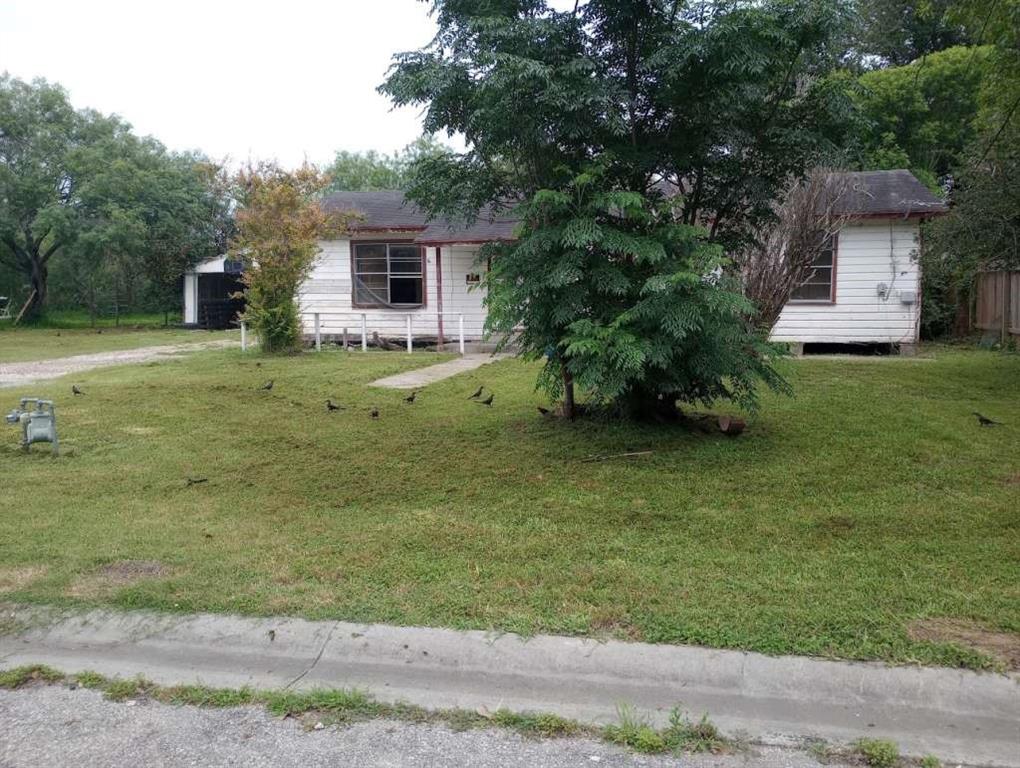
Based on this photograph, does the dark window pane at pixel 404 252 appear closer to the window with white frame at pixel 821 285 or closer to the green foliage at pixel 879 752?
the window with white frame at pixel 821 285

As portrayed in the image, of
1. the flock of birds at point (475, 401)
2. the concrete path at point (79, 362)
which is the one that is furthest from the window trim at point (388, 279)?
the flock of birds at point (475, 401)

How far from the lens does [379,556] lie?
15.9 ft

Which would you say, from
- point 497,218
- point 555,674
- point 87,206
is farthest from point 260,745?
point 87,206

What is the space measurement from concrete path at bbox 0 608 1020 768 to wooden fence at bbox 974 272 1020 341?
13956 mm

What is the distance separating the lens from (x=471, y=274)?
1631cm

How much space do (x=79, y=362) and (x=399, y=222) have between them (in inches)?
A: 282

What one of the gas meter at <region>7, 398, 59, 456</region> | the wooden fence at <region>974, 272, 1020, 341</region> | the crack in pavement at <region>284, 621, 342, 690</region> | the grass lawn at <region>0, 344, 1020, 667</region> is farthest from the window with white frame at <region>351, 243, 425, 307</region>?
the crack in pavement at <region>284, 621, 342, 690</region>

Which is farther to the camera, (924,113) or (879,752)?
(924,113)

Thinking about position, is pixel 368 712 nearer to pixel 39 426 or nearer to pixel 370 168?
pixel 39 426

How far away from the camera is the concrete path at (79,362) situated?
44.2ft

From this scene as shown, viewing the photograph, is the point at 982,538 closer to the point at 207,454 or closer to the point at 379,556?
the point at 379,556

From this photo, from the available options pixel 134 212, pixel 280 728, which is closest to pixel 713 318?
pixel 280 728

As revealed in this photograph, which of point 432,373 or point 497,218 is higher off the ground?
point 497,218

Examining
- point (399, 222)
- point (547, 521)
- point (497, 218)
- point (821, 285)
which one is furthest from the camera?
point (399, 222)
